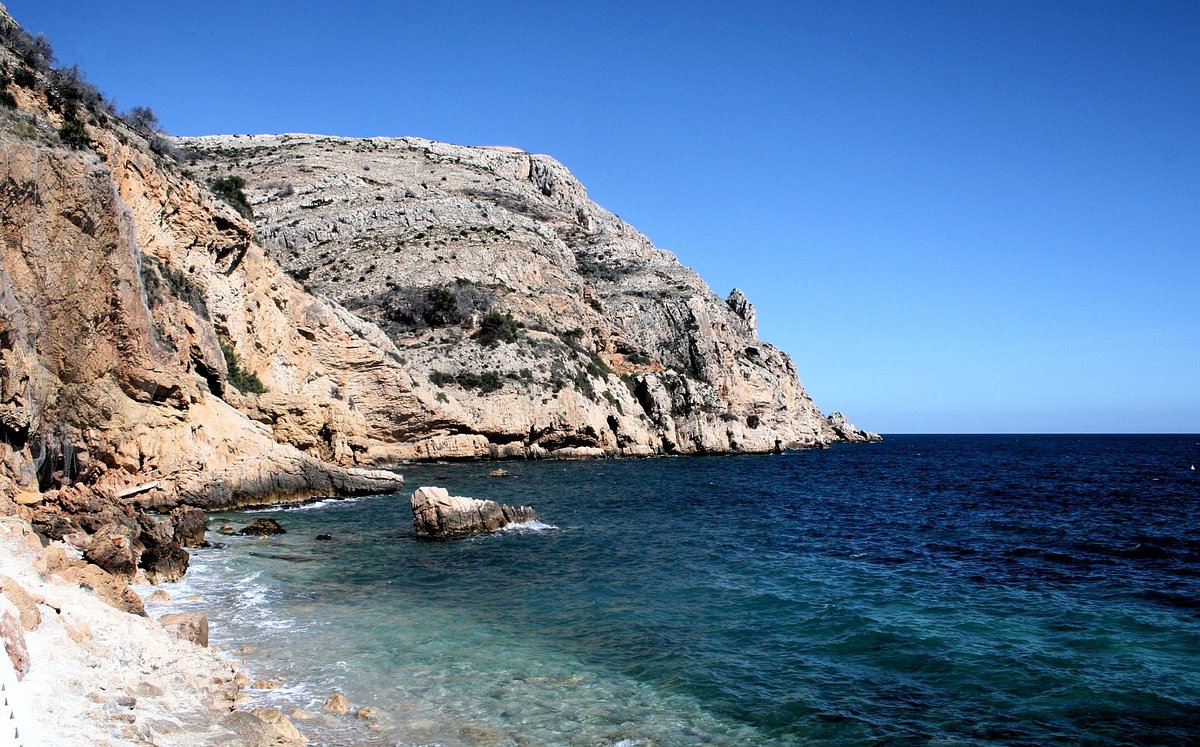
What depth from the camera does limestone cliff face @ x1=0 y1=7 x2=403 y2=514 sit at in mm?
16984

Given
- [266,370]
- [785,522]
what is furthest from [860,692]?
[266,370]

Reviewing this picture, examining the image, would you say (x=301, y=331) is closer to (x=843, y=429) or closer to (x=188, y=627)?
(x=188, y=627)

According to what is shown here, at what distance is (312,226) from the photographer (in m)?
70.9

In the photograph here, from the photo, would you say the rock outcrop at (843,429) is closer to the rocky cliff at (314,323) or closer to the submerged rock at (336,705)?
the rocky cliff at (314,323)

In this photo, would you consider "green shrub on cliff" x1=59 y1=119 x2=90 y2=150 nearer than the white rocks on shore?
No

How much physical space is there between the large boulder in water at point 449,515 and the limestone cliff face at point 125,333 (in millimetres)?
7314

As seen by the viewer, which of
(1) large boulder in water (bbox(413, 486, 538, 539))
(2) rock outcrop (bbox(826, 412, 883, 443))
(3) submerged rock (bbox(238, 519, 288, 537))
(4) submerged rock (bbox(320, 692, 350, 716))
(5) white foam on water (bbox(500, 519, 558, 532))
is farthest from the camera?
(2) rock outcrop (bbox(826, 412, 883, 443))

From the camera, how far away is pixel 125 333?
1978 cm

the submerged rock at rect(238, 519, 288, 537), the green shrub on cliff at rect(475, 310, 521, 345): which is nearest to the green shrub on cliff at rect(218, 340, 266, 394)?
the submerged rock at rect(238, 519, 288, 537)

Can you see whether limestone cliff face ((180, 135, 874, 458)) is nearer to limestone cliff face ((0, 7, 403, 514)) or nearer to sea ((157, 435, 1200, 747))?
limestone cliff face ((0, 7, 403, 514))

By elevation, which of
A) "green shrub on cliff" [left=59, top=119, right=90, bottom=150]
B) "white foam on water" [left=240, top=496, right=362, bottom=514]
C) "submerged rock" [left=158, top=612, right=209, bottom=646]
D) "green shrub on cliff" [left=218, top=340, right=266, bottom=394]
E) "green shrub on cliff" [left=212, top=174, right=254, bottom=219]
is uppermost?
"green shrub on cliff" [left=212, top=174, right=254, bottom=219]

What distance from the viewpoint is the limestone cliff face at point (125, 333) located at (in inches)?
669

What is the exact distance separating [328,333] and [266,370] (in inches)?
245

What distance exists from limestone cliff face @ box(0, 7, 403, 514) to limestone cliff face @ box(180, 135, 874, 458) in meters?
11.8
